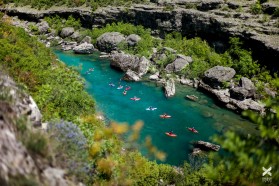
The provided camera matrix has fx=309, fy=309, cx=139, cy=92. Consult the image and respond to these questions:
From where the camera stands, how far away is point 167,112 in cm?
4075

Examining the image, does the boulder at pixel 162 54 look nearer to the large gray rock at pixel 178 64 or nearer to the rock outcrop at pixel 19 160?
the large gray rock at pixel 178 64

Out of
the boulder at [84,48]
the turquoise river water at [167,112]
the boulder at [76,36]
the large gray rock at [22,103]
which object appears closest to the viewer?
the large gray rock at [22,103]

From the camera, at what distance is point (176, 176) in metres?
23.0

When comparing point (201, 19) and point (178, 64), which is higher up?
point (201, 19)

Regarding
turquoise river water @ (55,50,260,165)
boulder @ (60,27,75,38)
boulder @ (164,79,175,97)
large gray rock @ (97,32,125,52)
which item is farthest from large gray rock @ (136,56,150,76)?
boulder @ (60,27,75,38)

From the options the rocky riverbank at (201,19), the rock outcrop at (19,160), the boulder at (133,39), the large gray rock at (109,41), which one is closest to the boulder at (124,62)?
the boulder at (133,39)

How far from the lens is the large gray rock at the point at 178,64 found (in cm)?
5488

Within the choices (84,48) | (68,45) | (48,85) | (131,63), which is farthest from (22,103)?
(68,45)

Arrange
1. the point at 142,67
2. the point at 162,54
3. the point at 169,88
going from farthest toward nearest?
the point at 162,54 < the point at 142,67 < the point at 169,88

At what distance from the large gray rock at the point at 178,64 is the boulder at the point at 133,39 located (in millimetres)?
11561

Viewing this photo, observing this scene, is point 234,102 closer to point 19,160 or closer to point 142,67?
point 142,67

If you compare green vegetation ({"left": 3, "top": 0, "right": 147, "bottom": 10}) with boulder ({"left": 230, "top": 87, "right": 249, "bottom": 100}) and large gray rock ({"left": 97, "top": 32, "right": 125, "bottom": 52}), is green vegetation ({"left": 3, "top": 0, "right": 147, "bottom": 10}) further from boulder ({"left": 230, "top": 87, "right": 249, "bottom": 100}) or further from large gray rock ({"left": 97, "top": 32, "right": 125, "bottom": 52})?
boulder ({"left": 230, "top": 87, "right": 249, "bottom": 100})

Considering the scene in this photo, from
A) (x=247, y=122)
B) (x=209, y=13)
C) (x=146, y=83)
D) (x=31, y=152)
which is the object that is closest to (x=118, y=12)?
(x=209, y=13)

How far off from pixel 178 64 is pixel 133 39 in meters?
14.5
